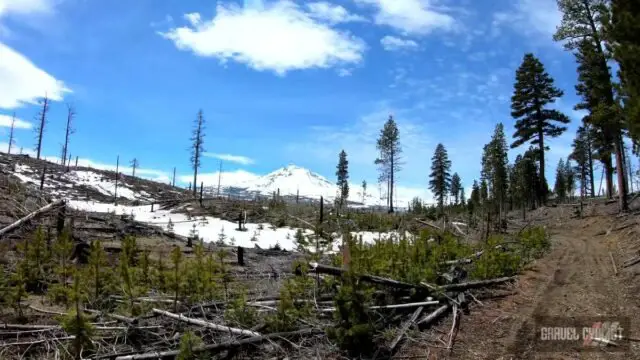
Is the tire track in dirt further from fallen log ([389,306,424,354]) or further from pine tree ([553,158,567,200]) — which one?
pine tree ([553,158,567,200])

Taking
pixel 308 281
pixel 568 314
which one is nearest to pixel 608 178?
pixel 568 314

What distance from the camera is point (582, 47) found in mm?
22594

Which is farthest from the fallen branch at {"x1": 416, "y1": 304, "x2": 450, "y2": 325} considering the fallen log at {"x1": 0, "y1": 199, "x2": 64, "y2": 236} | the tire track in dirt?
the fallen log at {"x1": 0, "y1": 199, "x2": 64, "y2": 236}

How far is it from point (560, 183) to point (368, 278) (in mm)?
81422

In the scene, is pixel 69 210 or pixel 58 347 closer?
pixel 58 347

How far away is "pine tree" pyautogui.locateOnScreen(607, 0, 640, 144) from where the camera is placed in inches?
327

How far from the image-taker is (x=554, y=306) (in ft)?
24.8

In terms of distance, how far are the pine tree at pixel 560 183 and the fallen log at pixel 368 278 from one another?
7130 cm

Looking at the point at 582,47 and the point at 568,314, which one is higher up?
the point at 582,47

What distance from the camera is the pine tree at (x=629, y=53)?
831 centimetres

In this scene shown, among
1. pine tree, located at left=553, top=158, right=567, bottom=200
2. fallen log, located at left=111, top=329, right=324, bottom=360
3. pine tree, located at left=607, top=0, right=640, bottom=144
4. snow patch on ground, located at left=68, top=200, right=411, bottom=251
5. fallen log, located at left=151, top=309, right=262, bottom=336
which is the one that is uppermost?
pine tree, located at left=553, top=158, right=567, bottom=200

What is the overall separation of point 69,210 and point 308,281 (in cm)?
1221

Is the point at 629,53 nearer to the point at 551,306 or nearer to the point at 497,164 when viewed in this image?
the point at 551,306

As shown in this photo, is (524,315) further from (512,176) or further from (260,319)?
(512,176)
